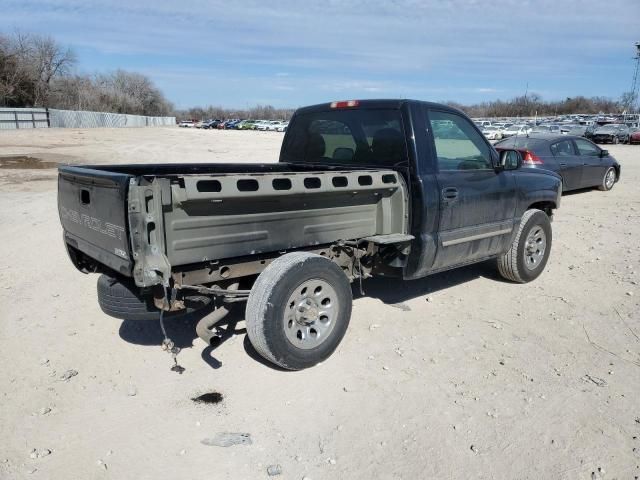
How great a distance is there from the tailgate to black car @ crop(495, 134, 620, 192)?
9.55 metres

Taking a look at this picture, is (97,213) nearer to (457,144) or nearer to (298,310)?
(298,310)

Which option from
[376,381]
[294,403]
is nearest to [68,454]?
[294,403]

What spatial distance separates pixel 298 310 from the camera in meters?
3.89

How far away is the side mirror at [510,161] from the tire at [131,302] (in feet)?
11.0

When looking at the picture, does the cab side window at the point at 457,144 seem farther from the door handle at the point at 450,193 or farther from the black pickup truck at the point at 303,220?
the door handle at the point at 450,193

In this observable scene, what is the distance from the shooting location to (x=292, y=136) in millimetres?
5754

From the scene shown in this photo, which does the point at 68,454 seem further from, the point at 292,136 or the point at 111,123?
the point at 111,123

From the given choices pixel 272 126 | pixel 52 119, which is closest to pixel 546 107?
pixel 272 126

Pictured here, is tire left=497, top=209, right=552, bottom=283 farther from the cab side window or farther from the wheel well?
the cab side window

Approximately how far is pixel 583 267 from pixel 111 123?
64.0 meters

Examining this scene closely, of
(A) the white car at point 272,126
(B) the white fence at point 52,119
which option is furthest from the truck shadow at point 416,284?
(A) the white car at point 272,126

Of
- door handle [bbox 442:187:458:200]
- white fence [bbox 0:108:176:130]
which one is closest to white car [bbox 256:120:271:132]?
white fence [bbox 0:108:176:130]

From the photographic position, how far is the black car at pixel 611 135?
37688 mm

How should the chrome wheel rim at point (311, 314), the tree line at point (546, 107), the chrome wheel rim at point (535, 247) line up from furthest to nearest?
the tree line at point (546, 107) → the chrome wheel rim at point (535, 247) → the chrome wheel rim at point (311, 314)
